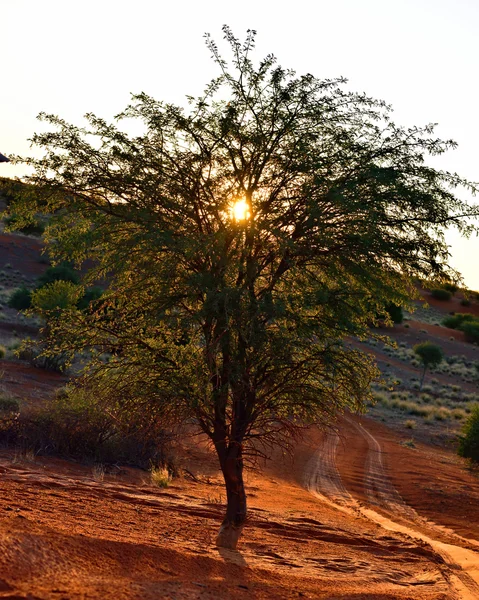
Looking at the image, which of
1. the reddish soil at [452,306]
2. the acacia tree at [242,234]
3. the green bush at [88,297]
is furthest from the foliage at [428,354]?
the reddish soil at [452,306]

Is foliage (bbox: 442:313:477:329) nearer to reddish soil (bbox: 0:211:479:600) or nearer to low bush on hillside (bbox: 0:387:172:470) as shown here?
reddish soil (bbox: 0:211:479:600)

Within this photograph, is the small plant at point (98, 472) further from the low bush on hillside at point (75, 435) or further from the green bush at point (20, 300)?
the green bush at point (20, 300)

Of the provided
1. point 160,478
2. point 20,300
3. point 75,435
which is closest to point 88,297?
point 20,300

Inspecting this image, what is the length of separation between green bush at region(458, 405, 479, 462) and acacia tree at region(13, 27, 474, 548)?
20741 mm

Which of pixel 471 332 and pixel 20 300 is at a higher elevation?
pixel 471 332

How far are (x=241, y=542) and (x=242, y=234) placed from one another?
5.46 m

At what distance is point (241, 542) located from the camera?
13.0m

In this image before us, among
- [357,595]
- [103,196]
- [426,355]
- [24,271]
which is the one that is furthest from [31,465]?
[24,271]

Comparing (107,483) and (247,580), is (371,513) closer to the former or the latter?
(107,483)

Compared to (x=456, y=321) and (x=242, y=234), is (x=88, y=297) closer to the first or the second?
(x=242, y=234)

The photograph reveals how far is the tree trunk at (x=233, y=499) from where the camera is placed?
12367mm

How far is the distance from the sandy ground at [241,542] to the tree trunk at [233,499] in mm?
310

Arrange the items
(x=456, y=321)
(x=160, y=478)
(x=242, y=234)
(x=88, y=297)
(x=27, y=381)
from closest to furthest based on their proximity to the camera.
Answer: (x=242, y=234), (x=160, y=478), (x=27, y=381), (x=88, y=297), (x=456, y=321)

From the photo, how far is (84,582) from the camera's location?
7.52 meters
